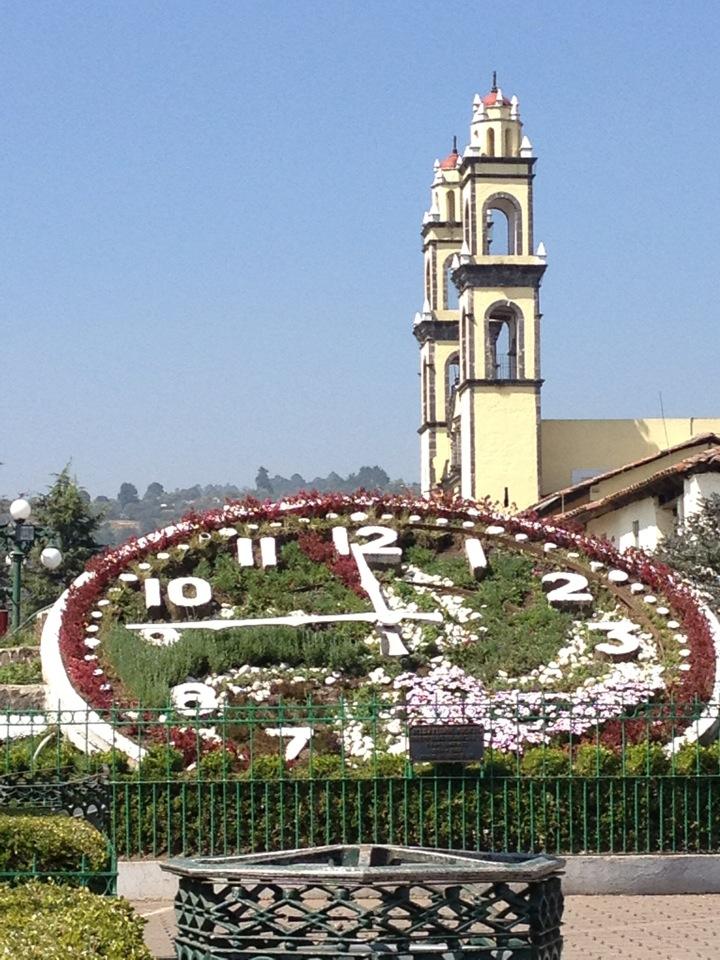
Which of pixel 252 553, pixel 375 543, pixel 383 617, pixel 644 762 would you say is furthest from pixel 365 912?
pixel 375 543

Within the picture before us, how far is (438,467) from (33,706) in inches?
1955

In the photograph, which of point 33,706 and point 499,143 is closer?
point 33,706

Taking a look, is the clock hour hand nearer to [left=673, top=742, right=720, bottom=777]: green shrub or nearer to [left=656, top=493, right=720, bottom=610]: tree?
[left=673, top=742, right=720, bottom=777]: green shrub

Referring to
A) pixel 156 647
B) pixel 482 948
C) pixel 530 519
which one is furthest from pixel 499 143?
pixel 482 948

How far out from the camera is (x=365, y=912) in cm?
554

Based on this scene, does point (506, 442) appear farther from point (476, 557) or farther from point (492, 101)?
point (476, 557)

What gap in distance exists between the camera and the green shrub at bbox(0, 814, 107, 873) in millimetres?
9930

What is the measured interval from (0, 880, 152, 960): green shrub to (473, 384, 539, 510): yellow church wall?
48.8 meters

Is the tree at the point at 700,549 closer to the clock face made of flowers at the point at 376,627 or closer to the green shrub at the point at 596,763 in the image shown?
the clock face made of flowers at the point at 376,627

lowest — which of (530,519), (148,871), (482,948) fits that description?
(148,871)

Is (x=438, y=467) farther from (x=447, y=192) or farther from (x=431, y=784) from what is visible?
(x=431, y=784)

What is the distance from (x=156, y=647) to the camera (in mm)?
16188

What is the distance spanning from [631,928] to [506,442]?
45.0 metres

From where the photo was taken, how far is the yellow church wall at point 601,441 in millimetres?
56969
